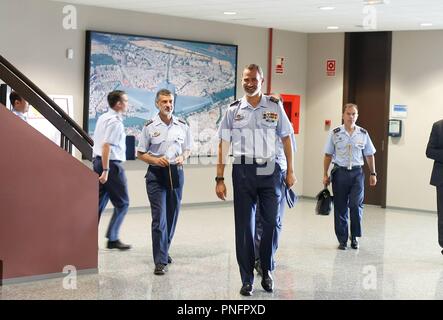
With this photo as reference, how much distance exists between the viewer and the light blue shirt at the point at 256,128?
633 cm

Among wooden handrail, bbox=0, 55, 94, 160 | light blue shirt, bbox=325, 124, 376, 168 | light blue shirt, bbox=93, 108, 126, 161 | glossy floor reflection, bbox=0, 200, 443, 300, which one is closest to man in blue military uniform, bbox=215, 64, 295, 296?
glossy floor reflection, bbox=0, 200, 443, 300

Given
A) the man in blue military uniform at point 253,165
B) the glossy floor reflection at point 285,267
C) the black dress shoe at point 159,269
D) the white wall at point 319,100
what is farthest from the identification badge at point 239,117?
the white wall at point 319,100

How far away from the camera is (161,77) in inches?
464

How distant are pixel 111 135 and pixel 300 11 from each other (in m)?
3.86

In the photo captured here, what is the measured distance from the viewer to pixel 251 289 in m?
6.31

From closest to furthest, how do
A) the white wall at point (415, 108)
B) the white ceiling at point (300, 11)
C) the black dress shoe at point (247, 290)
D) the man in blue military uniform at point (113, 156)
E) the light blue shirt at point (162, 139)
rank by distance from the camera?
the black dress shoe at point (247, 290)
the light blue shirt at point (162, 139)
the man in blue military uniform at point (113, 156)
the white ceiling at point (300, 11)
the white wall at point (415, 108)

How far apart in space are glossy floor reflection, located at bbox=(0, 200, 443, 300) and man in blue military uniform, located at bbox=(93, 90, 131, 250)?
508 mm

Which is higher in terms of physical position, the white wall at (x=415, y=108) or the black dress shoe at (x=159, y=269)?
the white wall at (x=415, y=108)

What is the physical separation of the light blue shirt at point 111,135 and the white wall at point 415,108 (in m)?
6.04

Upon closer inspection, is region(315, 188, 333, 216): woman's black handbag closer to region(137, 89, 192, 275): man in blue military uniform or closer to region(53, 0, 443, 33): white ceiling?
region(137, 89, 192, 275): man in blue military uniform

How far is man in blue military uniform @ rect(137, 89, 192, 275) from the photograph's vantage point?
23.5 ft

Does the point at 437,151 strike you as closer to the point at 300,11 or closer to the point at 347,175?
the point at 347,175

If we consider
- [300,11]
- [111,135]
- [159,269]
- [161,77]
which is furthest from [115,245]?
[300,11]

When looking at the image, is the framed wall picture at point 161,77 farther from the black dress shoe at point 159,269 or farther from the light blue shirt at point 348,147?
the black dress shoe at point 159,269
